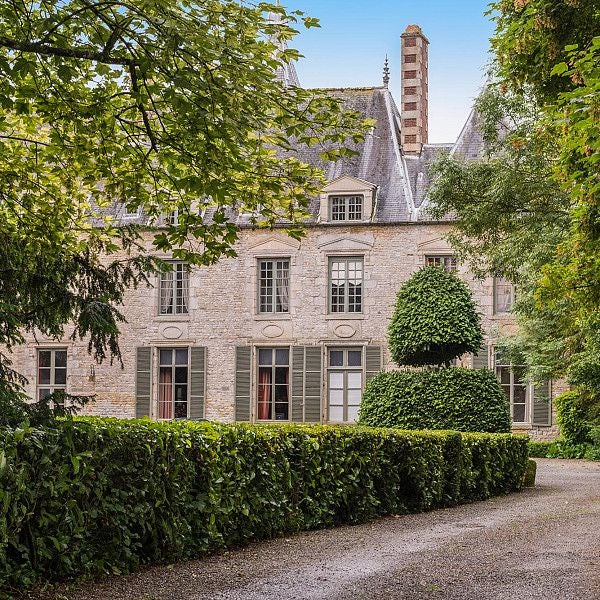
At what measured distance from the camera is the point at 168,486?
716cm

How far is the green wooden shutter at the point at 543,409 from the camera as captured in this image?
85.1 ft

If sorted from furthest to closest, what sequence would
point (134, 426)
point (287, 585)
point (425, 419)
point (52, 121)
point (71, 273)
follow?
point (425, 419) → point (71, 273) → point (52, 121) → point (134, 426) → point (287, 585)

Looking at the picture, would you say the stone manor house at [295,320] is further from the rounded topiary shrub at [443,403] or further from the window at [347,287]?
the rounded topiary shrub at [443,403]

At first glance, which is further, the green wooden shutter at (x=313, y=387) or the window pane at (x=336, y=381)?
the window pane at (x=336, y=381)

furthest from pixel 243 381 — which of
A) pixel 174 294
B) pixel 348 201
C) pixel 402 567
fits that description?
pixel 402 567

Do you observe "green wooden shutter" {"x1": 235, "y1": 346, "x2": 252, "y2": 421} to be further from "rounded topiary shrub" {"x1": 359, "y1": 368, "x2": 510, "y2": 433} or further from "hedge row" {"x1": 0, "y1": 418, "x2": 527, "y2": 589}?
"hedge row" {"x1": 0, "y1": 418, "x2": 527, "y2": 589}

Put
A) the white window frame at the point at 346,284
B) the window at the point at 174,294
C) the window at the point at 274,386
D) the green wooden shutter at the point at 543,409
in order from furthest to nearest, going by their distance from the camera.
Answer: the window at the point at 174,294, the window at the point at 274,386, the white window frame at the point at 346,284, the green wooden shutter at the point at 543,409

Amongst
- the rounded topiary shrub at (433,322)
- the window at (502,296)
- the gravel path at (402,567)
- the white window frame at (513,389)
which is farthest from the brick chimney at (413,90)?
the gravel path at (402,567)

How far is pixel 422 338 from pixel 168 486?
10.2 meters

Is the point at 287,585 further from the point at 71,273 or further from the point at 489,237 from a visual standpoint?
the point at 489,237

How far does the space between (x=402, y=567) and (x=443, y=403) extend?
9103 mm

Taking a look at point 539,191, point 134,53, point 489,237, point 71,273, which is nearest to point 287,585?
point 134,53

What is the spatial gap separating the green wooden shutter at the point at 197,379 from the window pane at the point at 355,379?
4.01 m

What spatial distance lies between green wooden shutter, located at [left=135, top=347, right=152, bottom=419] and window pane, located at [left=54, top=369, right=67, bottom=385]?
7.37ft
